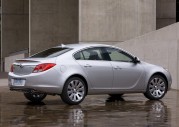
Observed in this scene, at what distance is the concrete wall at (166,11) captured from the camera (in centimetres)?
3397

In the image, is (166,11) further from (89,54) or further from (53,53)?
(53,53)

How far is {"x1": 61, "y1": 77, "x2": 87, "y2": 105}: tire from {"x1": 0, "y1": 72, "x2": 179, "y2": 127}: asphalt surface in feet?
0.57

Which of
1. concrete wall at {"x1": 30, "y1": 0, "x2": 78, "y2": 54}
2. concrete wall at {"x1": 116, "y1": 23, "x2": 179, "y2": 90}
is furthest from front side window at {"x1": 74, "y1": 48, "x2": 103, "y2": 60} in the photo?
Answer: concrete wall at {"x1": 30, "y1": 0, "x2": 78, "y2": 54}

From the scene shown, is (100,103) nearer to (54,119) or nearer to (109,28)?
(54,119)

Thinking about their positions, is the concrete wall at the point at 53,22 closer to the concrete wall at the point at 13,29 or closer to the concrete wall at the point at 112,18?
the concrete wall at the point at 13,29

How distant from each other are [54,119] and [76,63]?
115 inches

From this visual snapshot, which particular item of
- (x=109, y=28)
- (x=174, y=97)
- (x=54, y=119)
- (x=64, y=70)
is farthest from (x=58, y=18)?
(x=54, y=119)

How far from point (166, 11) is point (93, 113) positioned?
24.1 m

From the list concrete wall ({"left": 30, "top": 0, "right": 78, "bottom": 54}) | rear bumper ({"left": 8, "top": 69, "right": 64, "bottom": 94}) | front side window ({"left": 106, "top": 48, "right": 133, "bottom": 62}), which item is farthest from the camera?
concrete wall ({"left": 30, "top": 0, "right": 78, "bottom": 54})

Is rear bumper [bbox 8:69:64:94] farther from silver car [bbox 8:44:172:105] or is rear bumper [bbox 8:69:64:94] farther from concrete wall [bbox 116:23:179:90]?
concrete wall [bbox 116:23:179:90]

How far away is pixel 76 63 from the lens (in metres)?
12.6

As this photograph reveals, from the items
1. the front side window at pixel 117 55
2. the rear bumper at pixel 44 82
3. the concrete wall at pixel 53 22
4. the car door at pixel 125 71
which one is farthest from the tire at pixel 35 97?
the concrete wall at pixel 53 22

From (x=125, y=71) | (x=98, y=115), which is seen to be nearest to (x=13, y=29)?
(x=125, y=71)

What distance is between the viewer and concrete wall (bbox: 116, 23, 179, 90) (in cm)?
1739
